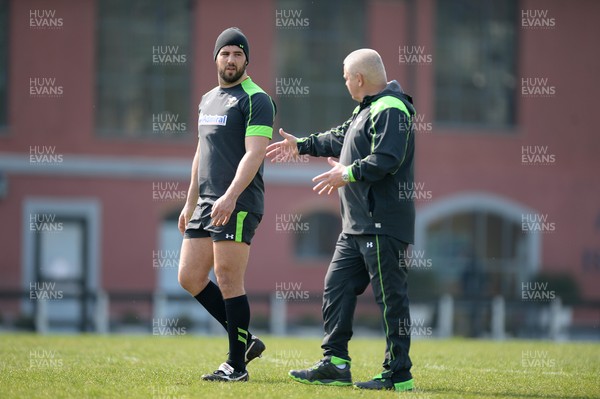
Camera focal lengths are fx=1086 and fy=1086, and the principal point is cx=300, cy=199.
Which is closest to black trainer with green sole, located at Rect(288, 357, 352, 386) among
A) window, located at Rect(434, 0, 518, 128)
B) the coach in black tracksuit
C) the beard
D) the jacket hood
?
the coach in black tracksuit

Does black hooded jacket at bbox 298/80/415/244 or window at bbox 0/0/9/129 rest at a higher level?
window at bbox 0/0/9/129

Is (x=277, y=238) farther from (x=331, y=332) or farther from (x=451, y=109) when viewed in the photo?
(x=331, y=332)

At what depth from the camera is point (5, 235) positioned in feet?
92.5

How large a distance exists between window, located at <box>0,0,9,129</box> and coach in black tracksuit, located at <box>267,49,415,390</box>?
2209 cm

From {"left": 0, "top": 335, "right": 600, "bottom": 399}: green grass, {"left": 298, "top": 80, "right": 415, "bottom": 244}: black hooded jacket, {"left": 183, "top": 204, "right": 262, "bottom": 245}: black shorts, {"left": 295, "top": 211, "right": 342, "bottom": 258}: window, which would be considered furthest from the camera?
{"left": 295, "top": 211, "right": 342, "bottom": 258}: window

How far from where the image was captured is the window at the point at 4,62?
92.2 feet

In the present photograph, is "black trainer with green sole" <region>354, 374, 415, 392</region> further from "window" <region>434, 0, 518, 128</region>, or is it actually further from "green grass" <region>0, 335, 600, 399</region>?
"window" <region>434, 0, 518, 128</region>

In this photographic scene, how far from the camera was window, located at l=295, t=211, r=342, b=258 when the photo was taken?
30375mm

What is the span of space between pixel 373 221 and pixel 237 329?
1.24 metres

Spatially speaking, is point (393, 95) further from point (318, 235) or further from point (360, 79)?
point (318, 235)

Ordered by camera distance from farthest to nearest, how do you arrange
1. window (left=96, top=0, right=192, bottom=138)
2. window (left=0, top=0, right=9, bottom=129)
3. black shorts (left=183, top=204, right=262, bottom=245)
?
1. window (left=96, top=0, right=192, bottom=138)
2. window (left=0, top=0, right=9, bottom=129)
3. black shorts (left=183, top=204, right=262, bottom=245)

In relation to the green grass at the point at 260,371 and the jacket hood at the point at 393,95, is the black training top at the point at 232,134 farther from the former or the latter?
the green grass at the point at 260,371

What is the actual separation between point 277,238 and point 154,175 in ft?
12.4

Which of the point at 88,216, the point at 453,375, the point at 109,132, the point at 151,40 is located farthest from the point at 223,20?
the point at 453,375
